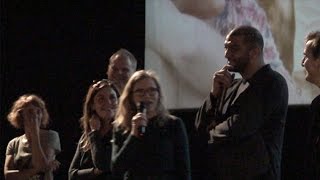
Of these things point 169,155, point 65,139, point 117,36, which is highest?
point 117,36

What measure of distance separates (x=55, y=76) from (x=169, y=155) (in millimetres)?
2525

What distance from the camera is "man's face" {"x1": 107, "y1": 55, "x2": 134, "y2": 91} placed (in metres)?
3.51

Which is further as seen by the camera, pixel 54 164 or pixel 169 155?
pixel 54 164

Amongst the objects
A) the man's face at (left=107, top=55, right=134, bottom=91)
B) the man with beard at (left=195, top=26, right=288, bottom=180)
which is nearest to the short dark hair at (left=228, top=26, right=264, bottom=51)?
the man with beard at (left=195, top=26, right=288, bottom=180)

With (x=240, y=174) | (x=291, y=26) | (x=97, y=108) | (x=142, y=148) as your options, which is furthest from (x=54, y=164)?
(x=291, y=26)

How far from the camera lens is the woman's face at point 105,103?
3.20 metres

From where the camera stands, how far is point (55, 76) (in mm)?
5070

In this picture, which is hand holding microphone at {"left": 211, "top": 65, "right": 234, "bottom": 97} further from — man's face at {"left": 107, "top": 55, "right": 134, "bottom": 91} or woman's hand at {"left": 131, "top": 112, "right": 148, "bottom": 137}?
man's face at {"left": 107, "top": 55, "right": 134, "bottom": 91}

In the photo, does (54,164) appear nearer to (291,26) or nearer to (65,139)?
(65,139)

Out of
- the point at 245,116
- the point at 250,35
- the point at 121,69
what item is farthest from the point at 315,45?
the point at 121,69

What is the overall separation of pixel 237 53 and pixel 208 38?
1.70m

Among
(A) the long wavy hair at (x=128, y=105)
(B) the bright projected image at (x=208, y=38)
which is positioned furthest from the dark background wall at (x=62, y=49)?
(A) the long wavy hair at (x=128, y=105)

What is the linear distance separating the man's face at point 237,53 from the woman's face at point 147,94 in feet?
1.24

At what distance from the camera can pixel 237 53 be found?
274cm
